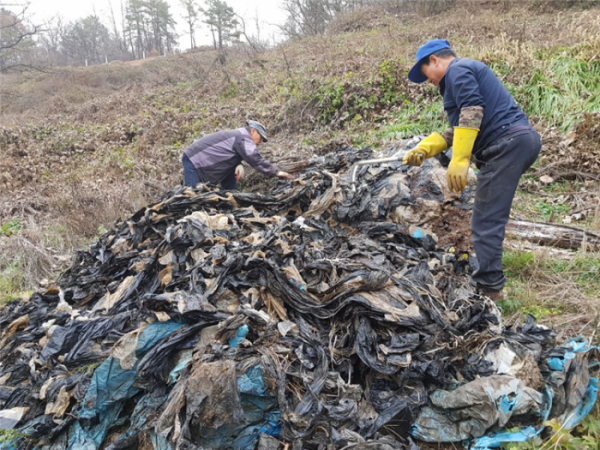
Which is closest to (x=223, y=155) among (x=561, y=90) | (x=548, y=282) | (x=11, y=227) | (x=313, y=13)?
(x=548, y=282)

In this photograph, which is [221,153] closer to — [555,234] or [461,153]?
[461,153]

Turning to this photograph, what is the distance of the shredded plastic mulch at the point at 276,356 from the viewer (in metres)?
1.82

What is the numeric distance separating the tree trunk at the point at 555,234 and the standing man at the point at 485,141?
122 centimetres

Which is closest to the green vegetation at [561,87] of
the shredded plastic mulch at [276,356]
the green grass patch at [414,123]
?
the green grass patch at [414,123]

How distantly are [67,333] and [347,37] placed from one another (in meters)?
15.2

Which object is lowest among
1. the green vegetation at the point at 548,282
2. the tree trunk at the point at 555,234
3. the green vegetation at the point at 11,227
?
the green vegetation at the point at 11,227

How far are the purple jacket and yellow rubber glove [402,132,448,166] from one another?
216 cm

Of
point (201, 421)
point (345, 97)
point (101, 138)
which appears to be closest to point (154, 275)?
point (201, 421)

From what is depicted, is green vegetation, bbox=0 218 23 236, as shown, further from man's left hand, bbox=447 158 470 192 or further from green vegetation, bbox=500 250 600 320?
green vegetation, bbox=500 250 600 320

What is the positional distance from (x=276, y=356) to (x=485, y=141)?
2.19 m

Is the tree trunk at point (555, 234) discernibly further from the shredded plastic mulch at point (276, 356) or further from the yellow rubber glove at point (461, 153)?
the yellow rubber glove at point (461, 153)

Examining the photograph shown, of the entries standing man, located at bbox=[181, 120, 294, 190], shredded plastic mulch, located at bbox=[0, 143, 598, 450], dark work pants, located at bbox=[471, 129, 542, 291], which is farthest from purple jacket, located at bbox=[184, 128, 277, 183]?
dark work pants, located at bbox=[471, 129, 542, 291]

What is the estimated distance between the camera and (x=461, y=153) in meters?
2.60

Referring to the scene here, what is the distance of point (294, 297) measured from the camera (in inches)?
97.0
